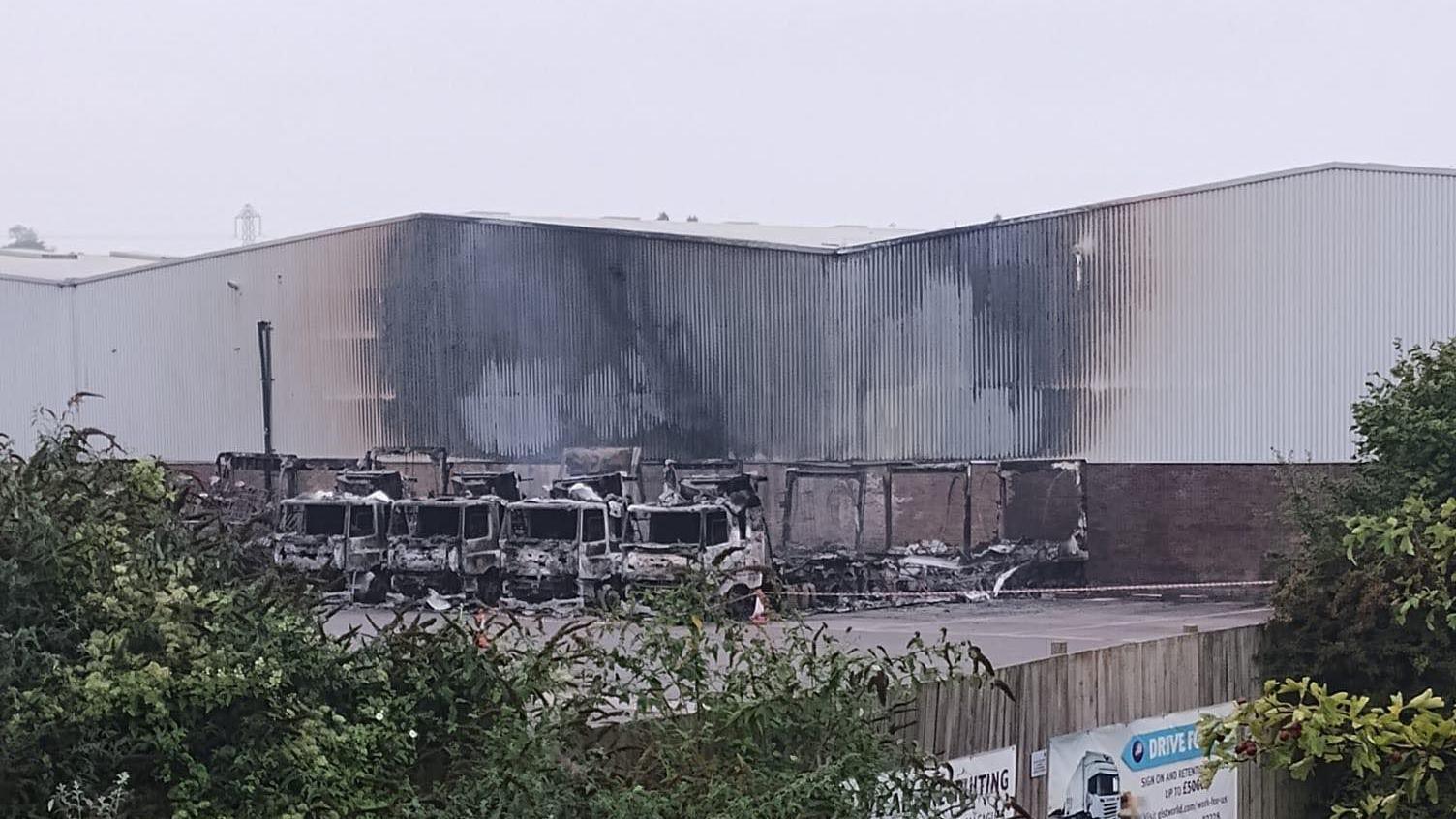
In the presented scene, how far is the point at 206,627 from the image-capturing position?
7227mm

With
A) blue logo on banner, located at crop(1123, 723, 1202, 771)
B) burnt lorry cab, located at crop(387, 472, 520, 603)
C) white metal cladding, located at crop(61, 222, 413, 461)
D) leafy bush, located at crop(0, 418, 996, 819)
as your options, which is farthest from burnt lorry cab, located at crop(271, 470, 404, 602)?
leafy bush, located at crop(0, 418, 996, 819)

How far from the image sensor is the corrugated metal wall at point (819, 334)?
25016mm

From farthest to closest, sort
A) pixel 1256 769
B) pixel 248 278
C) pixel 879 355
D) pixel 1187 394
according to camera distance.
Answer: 1. pixel 248 278
2. pixel 879 355
3. pixel 1187 394
4. pixel 1256 769

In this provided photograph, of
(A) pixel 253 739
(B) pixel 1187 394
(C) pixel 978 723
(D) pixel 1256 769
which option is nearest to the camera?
(A) pixel 253 739

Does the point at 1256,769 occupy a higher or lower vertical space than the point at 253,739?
lower

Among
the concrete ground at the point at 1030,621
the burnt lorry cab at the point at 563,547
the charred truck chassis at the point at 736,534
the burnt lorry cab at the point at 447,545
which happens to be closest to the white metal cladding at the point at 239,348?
the burnt lorry cab at the point at 447,545

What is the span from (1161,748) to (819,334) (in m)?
15.5

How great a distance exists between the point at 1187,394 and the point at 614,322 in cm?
981

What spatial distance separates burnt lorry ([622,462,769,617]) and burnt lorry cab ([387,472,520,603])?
248 centimetres

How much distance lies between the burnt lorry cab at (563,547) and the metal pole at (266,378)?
6.57 m

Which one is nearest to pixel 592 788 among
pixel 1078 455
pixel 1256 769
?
pixel 1256 769

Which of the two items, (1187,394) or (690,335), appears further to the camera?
(690,335)

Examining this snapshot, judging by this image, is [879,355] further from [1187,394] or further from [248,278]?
[248,278]

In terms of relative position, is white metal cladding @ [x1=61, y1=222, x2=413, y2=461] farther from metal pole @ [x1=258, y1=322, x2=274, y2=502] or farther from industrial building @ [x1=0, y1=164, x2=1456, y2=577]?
metal pole @ [x1=258, y1=322, x2=274, y2=502]
